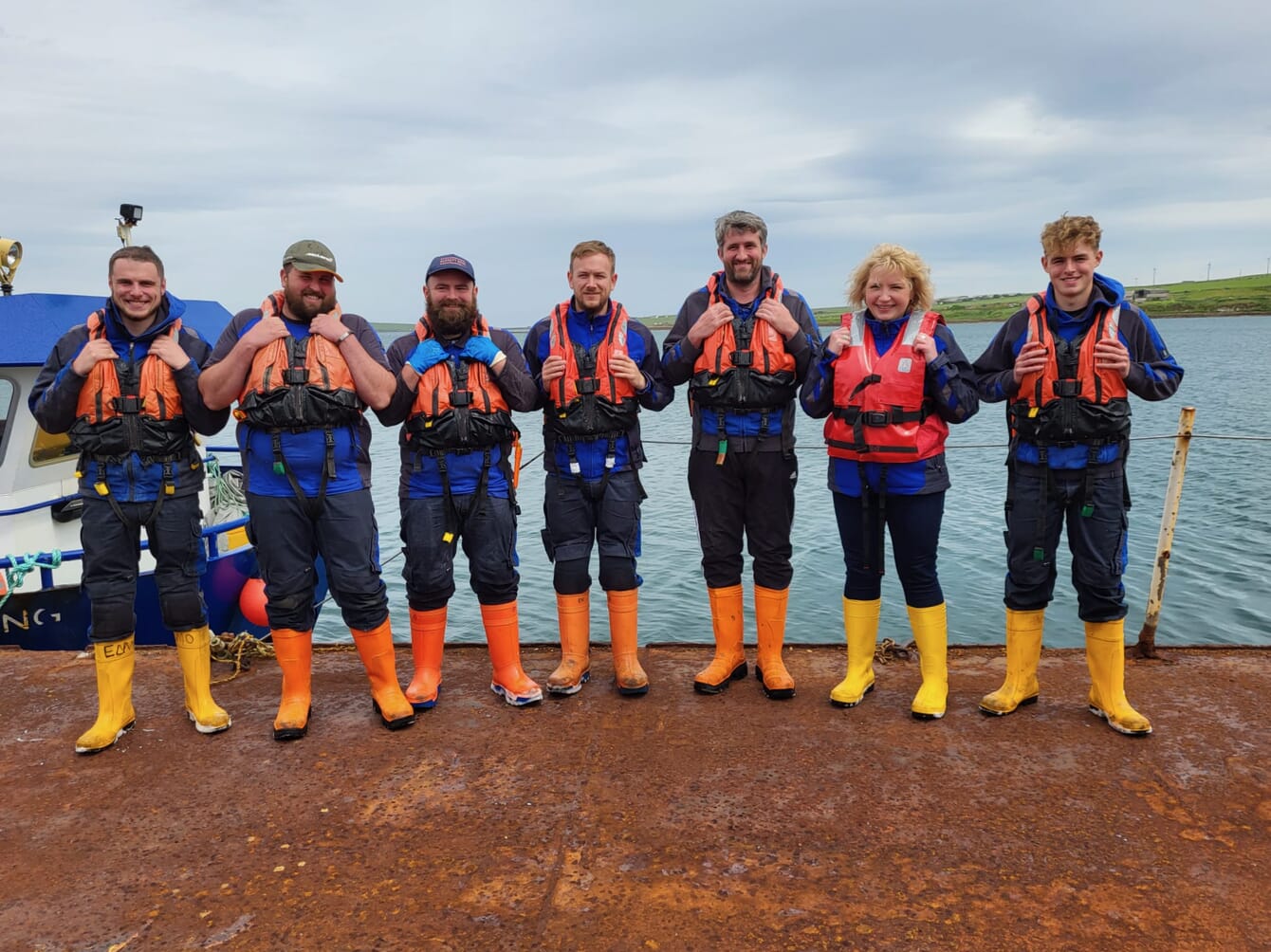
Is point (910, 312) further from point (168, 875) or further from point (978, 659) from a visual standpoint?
point (168, 875)

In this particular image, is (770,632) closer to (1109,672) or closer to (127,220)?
(1109,672)

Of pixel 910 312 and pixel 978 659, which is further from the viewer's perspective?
pixel 978 659

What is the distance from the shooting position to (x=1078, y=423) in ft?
11.8

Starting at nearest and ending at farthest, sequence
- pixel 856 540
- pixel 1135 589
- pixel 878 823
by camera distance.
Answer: pixel 878 823, pixel 856 540, pixel 1135 589

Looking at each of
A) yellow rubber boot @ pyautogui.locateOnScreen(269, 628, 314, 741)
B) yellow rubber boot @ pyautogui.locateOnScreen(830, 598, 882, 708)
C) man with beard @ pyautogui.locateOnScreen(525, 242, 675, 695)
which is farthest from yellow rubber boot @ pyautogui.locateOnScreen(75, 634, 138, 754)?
yellow rubber boot @ pyautogui.locateOnScreen(830, 598, 882, 708)

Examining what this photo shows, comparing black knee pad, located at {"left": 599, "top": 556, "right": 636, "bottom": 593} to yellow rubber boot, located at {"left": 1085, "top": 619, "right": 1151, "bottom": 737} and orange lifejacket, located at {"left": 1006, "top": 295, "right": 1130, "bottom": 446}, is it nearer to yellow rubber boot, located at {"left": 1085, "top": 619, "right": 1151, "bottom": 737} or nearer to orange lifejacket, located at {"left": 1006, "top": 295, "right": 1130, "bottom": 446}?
orange lifejacket, located at {"left": 1006, "top": 295, "right": 1130, "bottom": 446}

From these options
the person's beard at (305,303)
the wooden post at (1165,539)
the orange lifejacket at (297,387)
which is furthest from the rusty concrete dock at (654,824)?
the person's beard at (305,303)

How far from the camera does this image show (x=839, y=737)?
12.1ft

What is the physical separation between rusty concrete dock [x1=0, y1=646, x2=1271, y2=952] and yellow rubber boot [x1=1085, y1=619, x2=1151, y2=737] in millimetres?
82

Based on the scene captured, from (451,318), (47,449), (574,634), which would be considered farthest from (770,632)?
(47,449)

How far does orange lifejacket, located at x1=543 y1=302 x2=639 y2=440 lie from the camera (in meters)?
A: 4.11

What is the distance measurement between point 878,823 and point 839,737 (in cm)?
70

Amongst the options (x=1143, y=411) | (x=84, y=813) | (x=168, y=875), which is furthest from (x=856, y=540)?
(x=1143, y=411)

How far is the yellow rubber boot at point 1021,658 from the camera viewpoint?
13.0 ft
